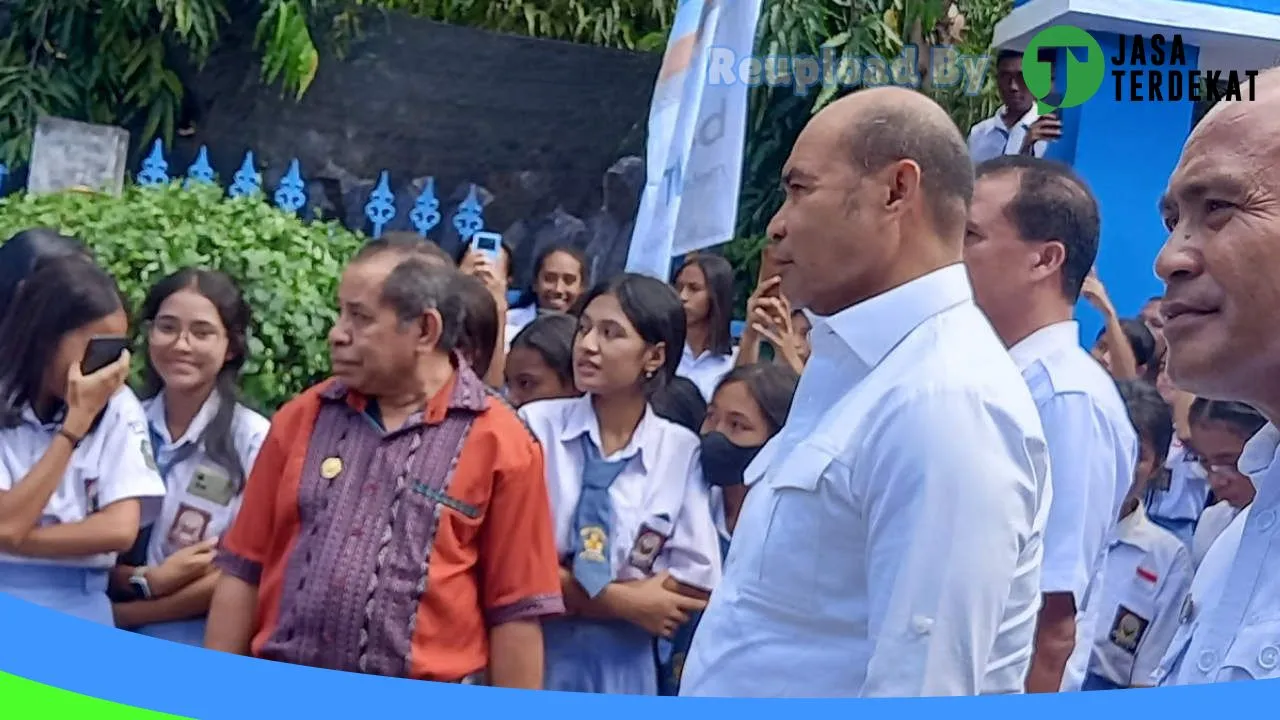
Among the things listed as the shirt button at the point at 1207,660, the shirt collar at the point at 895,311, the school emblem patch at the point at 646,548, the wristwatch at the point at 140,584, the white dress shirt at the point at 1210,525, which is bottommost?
the wristwatch at the point at 140,584

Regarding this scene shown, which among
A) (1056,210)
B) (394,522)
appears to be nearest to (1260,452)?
(1056,210)

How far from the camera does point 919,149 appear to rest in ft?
3.97

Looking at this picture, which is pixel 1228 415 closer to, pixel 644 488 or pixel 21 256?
pixel 644 488

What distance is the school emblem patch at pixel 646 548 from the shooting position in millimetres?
1581

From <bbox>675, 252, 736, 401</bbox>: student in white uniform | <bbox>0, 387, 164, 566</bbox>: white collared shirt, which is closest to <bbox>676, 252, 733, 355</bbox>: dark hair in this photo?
<bbox>675, 252, 736, 401</bbox>: student in white uniform

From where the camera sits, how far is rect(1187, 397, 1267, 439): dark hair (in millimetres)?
1569

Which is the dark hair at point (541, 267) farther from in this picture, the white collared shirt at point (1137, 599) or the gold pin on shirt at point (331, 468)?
the white collared shirt at point (1137, 599)

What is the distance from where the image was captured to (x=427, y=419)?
1444 mm

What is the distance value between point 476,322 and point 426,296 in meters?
0.08

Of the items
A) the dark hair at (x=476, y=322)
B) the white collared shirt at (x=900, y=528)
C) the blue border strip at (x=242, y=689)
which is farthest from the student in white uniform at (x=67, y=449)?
the white collared shirt at (x=900, y=528)

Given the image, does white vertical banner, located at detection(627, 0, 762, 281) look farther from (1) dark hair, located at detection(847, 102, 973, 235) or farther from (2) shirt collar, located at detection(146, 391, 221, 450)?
(2) shirt collar, located at detection(146, 391, 221, 450)

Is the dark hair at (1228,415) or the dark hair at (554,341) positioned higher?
the dark hair at (554,341)

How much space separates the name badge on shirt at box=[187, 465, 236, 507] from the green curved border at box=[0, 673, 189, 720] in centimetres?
29

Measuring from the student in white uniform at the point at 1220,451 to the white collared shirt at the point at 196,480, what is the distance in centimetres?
104
